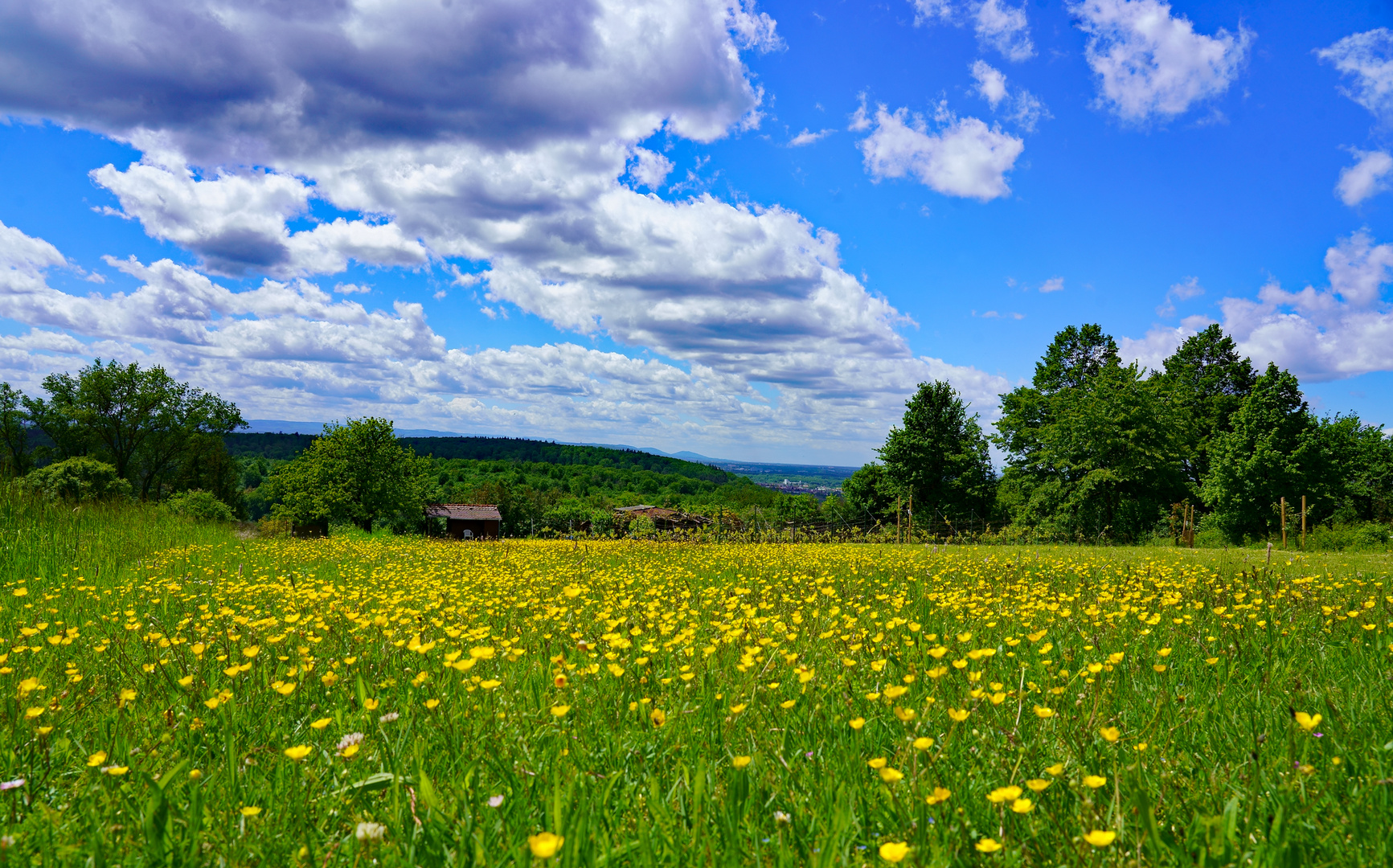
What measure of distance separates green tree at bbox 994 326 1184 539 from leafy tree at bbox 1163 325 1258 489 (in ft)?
11.9

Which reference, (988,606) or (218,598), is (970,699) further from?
(218,598)

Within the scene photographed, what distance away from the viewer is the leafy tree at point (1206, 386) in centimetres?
4112

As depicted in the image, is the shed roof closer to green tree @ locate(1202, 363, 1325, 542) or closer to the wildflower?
green tree @ locate(1202, 363, 1325, 542)

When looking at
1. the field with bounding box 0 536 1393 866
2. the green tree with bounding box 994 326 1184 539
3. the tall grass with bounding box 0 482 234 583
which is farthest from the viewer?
the green tree with bounding box 994 326 1184 539

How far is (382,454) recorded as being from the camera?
42469 mm

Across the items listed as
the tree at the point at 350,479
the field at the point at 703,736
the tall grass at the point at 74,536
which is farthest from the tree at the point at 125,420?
the field at the point at 703,736

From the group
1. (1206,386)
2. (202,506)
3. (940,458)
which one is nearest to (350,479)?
(202,506)

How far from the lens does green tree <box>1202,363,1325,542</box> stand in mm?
35094

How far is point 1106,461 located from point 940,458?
1214 centimetres

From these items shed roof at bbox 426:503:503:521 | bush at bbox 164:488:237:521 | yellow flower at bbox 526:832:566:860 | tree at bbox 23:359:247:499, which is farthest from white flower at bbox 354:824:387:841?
shed roof at bbox 426:503:503:521

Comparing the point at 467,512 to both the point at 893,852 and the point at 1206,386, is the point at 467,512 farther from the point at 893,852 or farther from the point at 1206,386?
the point at 893,852

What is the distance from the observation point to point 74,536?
351 inches

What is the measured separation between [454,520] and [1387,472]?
8178 centimetres

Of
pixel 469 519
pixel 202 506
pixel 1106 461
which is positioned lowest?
pixel 469 519
